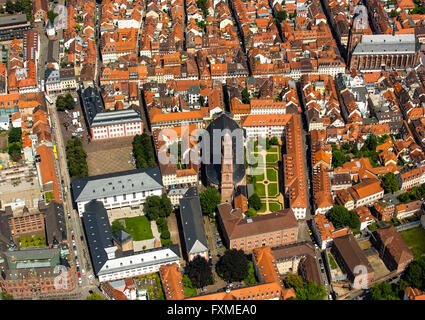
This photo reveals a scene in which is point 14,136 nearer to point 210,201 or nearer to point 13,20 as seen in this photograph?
point 210,201

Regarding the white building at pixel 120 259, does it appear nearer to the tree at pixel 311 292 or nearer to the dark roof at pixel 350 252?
the tree at pixel 311 292

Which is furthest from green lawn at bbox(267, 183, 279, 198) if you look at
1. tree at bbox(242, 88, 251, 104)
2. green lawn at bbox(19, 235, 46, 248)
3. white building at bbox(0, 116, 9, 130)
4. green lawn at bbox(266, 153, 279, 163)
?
white building at bbox(0, 116, 9, 130)

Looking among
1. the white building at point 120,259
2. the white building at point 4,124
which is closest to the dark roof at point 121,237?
the white building at point 120,259

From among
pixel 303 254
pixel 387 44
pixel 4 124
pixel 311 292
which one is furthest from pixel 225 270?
pixel 387 44

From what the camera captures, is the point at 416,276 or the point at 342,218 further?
the point at 342,218

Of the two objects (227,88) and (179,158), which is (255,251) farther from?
(227,88)

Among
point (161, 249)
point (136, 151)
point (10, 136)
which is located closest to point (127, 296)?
point (161, 249)
